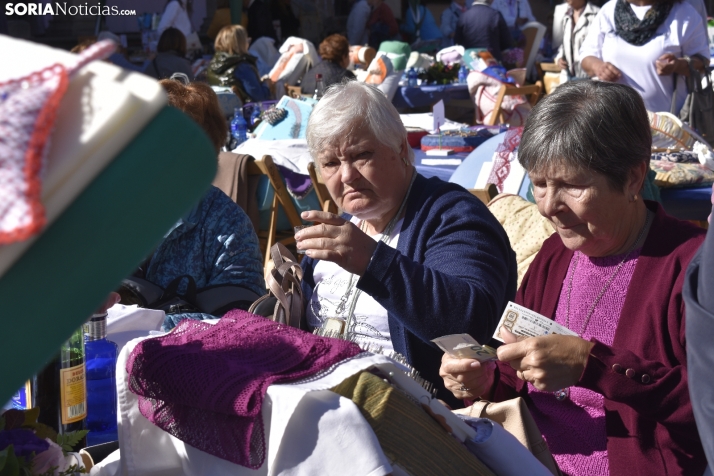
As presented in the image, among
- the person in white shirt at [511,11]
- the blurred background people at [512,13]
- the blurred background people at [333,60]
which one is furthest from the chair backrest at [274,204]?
the person in white shirt at [511,11]

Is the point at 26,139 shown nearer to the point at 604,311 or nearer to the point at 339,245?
the point at 339,245

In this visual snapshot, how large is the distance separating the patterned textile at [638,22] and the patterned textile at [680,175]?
135 cm

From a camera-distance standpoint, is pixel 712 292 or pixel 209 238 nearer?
pixel 712 292

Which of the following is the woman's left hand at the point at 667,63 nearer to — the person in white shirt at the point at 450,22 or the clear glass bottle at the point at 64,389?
the clear glass bottle at the point at 64,389

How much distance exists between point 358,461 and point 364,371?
0.45 ft

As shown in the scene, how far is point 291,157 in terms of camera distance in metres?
5.20

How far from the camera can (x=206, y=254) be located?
9.57 ft

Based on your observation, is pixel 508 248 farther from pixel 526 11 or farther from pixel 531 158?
pixel 526 11

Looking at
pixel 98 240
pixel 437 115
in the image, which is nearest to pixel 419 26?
pixel 437 115

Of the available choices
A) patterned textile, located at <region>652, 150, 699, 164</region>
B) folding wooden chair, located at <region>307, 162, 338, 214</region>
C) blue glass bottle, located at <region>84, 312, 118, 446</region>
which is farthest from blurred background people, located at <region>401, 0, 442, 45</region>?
blue glass bottle, located at <region>84, 312, 118, 446</region>

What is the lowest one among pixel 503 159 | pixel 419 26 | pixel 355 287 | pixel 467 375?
pixel 419 26

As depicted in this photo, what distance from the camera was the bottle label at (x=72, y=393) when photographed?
1606 millimetres

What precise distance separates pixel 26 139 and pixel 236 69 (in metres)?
8.35

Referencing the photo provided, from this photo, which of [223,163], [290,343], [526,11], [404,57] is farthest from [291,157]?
[526,11]
